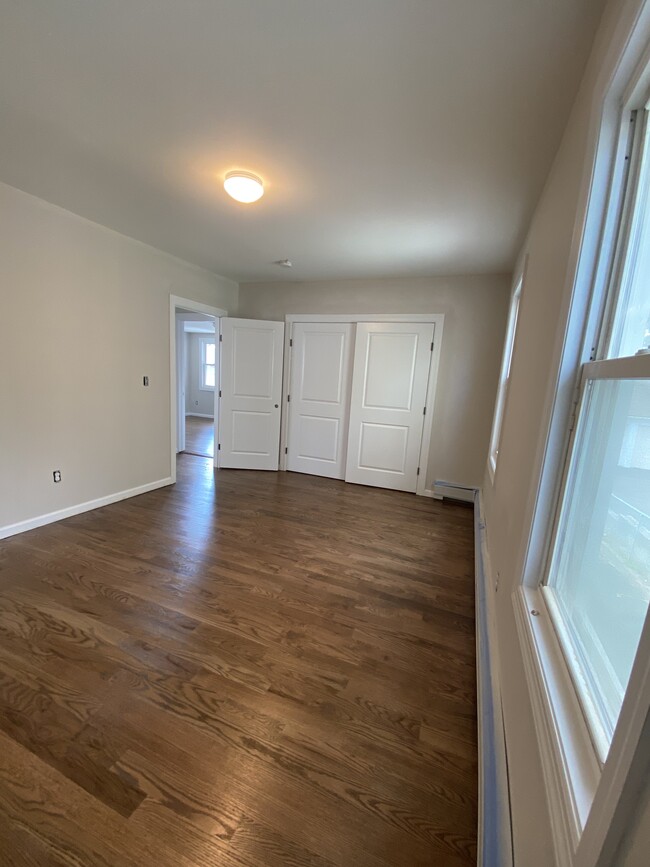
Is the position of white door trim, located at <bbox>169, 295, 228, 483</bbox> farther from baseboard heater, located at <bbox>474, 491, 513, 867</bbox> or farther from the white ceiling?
baseboard heater, located at <bbox>474, 491, 513, 867</bbox>

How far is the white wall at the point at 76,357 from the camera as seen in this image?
8.26ft

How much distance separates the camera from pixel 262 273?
13.8ft

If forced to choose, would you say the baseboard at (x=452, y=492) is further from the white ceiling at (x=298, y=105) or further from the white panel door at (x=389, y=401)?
the white ceiling at (x=298, y=105)

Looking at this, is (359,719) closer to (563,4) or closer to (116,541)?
(116,541)

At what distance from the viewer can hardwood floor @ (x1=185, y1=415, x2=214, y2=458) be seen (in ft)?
18.7

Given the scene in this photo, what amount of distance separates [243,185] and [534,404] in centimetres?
195

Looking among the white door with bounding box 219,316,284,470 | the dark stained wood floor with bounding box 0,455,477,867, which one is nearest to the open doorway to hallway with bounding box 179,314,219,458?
the white door with bounding box 219,316,284,470

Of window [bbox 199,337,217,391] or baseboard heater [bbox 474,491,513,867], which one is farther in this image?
window [bbox 199,337,217,391]

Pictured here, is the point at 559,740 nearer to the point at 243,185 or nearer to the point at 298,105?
the point at 298,105

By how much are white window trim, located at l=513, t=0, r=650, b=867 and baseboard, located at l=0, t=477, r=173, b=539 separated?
10.9 feet

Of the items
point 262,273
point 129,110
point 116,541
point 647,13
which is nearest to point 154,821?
point 116,541

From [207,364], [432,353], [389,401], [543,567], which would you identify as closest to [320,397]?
[389,401]

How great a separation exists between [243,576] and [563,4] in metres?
2.82

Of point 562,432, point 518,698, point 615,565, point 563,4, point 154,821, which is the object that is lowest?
point 154,821
